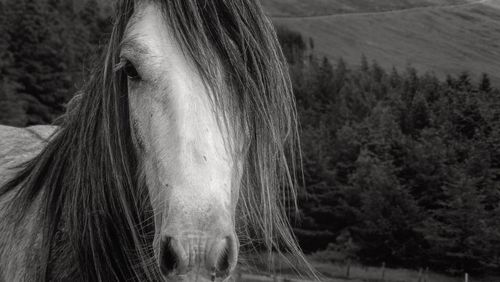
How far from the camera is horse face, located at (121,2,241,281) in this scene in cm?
210

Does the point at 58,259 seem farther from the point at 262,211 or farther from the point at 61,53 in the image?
the point at 61,53

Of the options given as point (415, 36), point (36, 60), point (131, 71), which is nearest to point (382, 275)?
point (36, 60)

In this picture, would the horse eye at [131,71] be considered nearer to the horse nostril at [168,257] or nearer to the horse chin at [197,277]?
the horse nostril at [168,257]

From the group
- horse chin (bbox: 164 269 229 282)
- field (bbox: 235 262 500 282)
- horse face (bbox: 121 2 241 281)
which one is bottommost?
field (bbox: 235 262 500 282)

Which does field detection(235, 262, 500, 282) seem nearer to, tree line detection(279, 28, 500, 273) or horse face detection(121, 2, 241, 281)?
tree line detection(279, 28, 500, 273)

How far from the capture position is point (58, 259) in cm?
282

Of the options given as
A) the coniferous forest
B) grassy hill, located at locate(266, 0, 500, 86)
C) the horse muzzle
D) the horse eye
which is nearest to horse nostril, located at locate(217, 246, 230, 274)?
the horse muzzle

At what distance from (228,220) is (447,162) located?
193ft

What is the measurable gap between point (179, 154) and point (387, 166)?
194 feet

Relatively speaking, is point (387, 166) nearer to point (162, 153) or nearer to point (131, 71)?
point (131, 71)

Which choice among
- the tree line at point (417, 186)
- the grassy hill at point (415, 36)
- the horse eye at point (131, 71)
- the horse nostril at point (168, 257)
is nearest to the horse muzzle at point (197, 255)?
the horse nostril at point (168, 257)

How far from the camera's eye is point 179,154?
228cm

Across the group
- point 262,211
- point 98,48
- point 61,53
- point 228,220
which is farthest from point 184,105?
point 61,53

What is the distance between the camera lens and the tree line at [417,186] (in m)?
46.8
